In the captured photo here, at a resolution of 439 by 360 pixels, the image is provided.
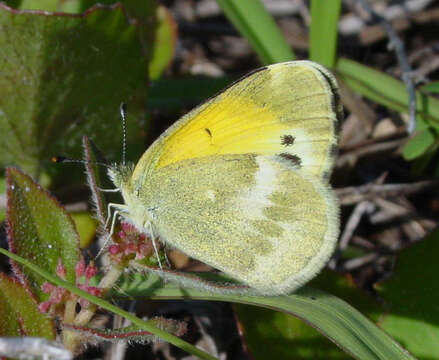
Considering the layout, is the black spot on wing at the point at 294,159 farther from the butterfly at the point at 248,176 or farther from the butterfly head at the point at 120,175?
the butterfly head at the point at 120,175

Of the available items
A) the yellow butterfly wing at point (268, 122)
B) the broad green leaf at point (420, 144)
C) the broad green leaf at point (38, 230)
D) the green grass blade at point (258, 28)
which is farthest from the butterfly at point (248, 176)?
the green grass blade at point (258, 28)

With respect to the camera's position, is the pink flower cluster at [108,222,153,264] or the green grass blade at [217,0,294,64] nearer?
the pink flower cluster at [108,222,153,264]

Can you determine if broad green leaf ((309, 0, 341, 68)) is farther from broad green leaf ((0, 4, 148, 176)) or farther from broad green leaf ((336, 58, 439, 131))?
broad green leaf ((0, 4, 148, 176))

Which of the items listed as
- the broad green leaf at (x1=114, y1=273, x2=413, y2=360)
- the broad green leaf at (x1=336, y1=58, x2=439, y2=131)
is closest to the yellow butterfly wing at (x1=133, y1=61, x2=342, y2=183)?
the broad green leaf at (x1=114, y1=273, x2=413, y2=360)

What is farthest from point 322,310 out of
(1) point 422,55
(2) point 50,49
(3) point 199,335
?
(1) point 422,55

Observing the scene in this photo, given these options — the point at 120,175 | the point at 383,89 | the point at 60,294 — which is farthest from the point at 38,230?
the point at 383,89

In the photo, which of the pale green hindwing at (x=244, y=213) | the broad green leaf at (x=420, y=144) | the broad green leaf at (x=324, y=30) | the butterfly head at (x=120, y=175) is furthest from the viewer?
the broad green leaf at (x=324, y=30)
